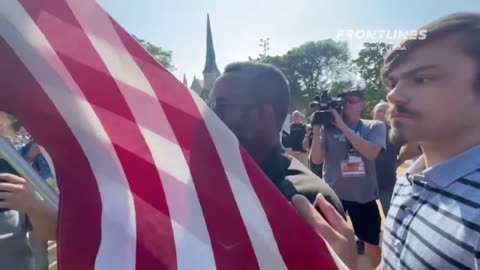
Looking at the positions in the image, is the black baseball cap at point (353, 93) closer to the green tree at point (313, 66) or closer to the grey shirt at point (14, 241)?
the grey shirt at point (14, 241)

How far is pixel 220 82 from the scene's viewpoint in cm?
152

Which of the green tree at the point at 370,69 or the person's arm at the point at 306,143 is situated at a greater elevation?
the person's arm at the point at 306,143

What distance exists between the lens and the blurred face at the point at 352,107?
11.2ft

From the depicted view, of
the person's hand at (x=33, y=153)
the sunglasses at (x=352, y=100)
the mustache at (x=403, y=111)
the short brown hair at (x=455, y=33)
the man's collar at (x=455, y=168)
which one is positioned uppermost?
the short brown hair at (x=455, y=33)

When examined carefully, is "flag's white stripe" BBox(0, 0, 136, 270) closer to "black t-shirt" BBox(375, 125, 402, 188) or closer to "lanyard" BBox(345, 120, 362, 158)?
"lanyard" BBox(345, 120, 362, 158)

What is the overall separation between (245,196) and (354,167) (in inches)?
98.6

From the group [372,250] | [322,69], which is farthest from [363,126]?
[322,69]

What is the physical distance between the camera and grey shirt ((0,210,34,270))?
1.76 m

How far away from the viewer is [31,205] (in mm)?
1217

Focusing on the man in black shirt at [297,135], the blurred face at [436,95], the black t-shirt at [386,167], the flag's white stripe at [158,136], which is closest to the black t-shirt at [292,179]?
the blurred face at [436,95]

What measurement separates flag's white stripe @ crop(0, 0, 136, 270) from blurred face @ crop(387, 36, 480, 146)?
0.86 meters

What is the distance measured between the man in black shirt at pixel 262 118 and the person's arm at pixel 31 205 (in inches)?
23.9

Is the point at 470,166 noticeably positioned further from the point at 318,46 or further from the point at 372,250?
the point at 318,46

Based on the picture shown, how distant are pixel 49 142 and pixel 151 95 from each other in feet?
0.87
